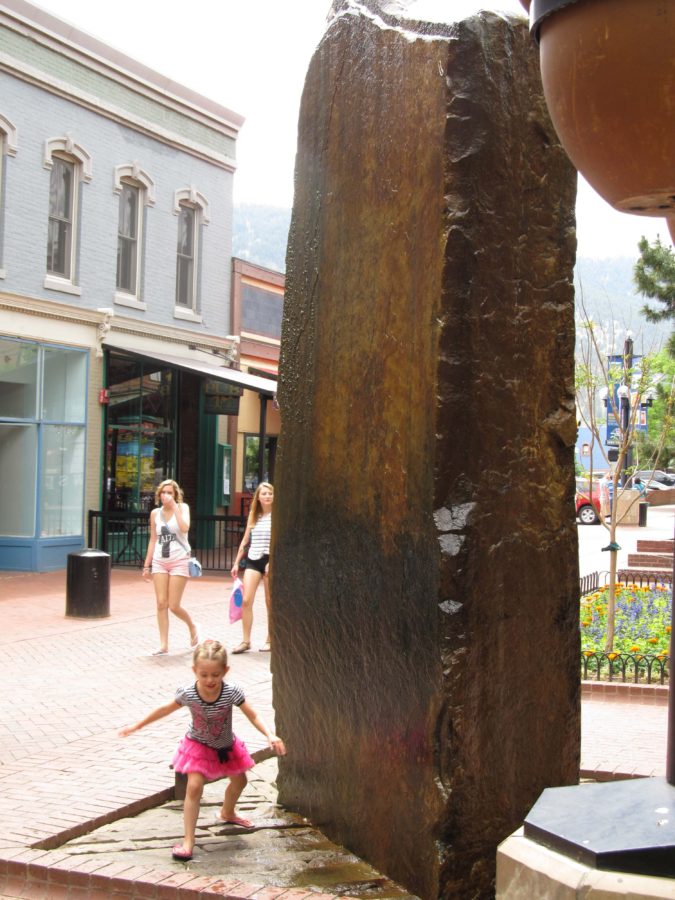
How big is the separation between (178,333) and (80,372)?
3.24m

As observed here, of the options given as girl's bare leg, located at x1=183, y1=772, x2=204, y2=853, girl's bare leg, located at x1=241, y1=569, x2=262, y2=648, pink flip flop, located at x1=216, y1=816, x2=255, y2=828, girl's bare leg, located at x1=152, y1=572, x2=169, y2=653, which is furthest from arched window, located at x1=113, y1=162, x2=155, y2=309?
girl's bare leg, located at x1=183, y1=772, x2=204, y2=853

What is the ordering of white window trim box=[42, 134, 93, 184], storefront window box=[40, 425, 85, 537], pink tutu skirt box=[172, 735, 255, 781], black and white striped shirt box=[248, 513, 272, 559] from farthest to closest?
storefront window box=[40, 425, 85, 537]
white window trim box=[42, 134, 93, 184]
black and white striped shirt box=[248, 513, 272, 559]
pink tutu skirt box=[172, 735, 255, 781]

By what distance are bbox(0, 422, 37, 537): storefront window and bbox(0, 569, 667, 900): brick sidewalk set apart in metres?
4.35

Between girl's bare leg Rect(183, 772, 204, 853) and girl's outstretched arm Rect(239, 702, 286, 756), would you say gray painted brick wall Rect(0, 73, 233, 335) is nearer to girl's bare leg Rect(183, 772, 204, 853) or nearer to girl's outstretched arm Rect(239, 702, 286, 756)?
girl's outstretched arm Rect(239, 702, 286, 756)

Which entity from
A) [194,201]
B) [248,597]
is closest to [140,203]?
[194,201]

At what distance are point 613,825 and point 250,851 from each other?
2649 millimetres

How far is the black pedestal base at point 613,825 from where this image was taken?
2.87 meters

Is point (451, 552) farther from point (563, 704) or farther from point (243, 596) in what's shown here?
point (243, 596)

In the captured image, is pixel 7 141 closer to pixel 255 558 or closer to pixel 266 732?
pixel 255 558

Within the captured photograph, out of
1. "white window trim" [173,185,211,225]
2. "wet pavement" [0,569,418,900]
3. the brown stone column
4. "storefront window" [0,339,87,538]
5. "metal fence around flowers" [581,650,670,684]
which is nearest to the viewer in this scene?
the brown stone column

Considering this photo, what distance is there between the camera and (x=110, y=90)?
67.6 feet

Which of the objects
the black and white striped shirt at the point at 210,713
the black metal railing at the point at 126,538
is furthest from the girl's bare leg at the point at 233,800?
the black metal railing at the point at 126,538

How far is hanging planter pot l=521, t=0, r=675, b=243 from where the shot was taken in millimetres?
2256

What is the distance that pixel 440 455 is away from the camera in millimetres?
4594
